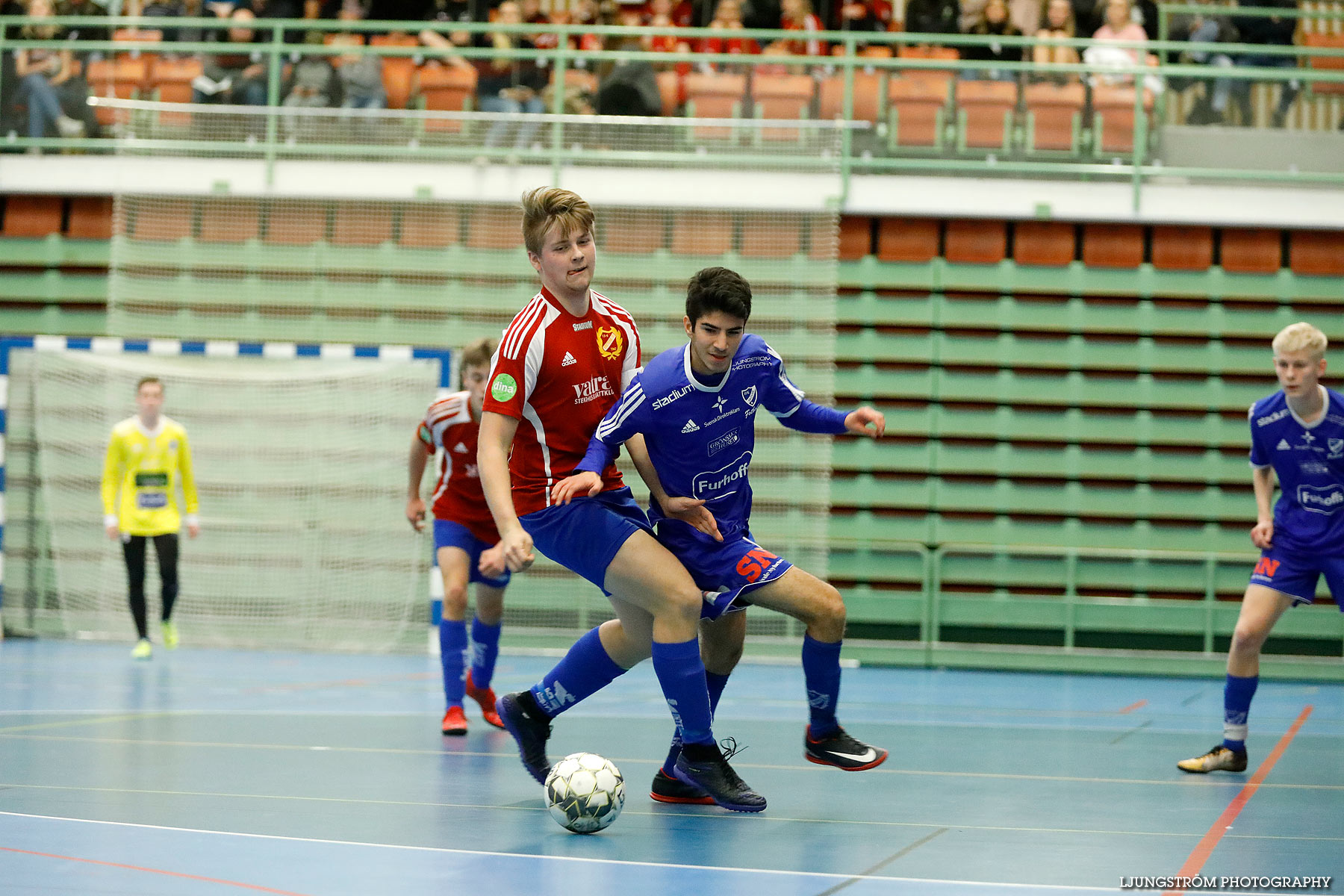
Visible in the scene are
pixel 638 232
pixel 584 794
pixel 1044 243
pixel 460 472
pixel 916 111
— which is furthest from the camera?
pixel 1044 243

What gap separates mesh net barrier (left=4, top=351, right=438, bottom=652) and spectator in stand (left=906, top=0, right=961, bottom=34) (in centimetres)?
546

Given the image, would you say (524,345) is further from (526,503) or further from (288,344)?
(288,344)

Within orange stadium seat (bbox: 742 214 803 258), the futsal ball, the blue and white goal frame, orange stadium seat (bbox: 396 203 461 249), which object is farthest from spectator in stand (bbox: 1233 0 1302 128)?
the futsal ball

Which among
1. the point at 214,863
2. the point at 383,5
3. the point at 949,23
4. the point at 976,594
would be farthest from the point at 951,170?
the point at 214,863

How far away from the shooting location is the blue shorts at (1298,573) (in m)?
5.91

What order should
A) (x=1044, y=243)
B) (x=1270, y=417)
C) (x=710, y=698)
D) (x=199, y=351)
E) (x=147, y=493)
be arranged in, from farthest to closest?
(x=1044, y=243) < (x=199, y=351) < (x=147, y=493) < (x=1270, y=417) < (x=710, y=698)

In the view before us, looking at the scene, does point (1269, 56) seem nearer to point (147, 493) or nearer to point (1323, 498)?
point (1323, 498)

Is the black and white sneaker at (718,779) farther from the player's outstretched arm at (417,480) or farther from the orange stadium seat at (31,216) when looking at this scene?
the orange stadium seat at (31,216)

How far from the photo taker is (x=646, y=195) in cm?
1194

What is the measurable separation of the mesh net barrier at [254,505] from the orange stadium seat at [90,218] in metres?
1.62

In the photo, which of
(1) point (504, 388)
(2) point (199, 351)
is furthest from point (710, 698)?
(2) point (199, 351)

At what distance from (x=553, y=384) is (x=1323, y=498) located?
11.7ft

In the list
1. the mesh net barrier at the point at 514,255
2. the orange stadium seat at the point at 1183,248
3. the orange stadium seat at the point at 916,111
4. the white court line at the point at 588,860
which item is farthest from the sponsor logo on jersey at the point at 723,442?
the orange stadium seat at the point at 1183,248

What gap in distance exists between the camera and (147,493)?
10297 mm
